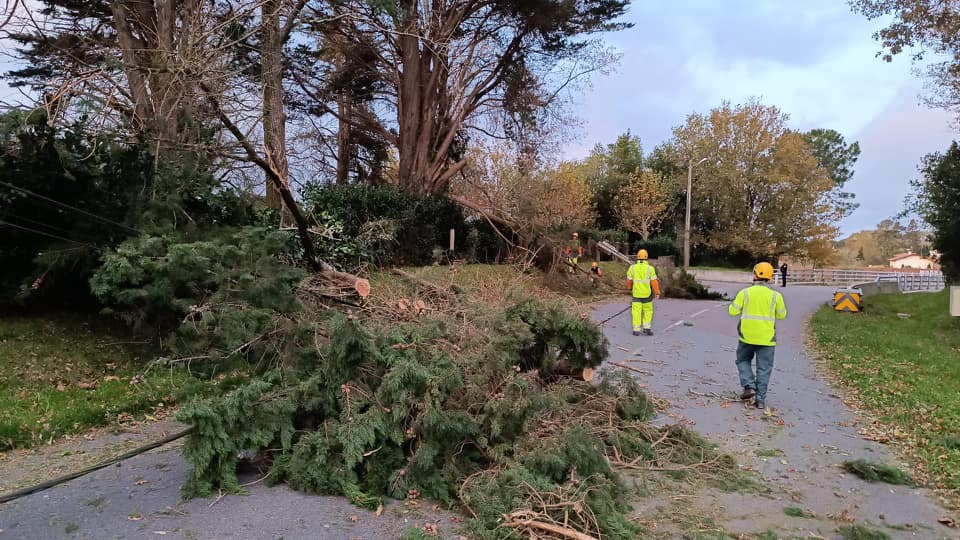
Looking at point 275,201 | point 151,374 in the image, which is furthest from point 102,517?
point 275,201

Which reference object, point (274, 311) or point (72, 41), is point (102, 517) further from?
point (72, 41)

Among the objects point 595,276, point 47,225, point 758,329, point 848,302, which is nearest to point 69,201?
point 47,225

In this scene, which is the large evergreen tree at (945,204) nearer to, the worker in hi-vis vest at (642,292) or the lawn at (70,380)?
the worker in hi-vis vest at (642,292)

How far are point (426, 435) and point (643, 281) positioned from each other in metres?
7.19

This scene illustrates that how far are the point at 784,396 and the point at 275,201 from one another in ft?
30.7

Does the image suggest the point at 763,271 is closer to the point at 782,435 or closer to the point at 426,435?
the point at 782,435

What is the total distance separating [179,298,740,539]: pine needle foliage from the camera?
3.79 metres

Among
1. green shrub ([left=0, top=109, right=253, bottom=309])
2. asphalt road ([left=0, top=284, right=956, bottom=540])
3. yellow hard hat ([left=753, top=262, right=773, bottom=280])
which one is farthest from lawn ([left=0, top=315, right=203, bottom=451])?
yellow hard hat ([left=753, top=262, right=773, bottom=280])

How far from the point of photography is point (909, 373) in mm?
8570

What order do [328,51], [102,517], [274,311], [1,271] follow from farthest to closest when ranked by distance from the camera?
[328,51]
[1,271]
[274,311]
[102,517]

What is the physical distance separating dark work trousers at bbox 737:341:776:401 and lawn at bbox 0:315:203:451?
587 centimetres

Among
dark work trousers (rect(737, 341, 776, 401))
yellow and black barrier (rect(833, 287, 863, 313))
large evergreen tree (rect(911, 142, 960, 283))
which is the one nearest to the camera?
dark work trousers (rect(737, 341, 776, 401))

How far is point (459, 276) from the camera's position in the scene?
858cm

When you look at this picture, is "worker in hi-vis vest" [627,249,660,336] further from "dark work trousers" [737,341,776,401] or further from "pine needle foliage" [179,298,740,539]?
"pine needle foliage" [179,298,740,539]
